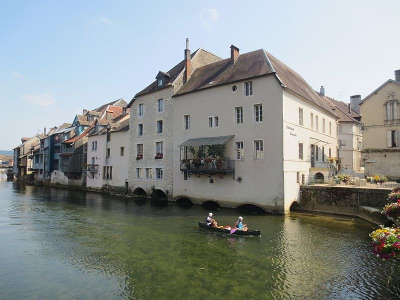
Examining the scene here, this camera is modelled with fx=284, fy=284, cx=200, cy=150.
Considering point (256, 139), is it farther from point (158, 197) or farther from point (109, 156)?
point (109, 156)

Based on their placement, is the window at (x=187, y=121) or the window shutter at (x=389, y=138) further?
the window shutter at (x=389, y=138)

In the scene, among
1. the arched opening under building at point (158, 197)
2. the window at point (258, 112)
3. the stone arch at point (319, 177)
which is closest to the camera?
the window at point (258, 112)

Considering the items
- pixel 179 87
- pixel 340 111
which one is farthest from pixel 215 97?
pixel 340 111

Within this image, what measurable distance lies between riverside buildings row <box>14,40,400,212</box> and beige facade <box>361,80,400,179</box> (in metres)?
3.55

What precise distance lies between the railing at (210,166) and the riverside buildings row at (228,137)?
0.31ft

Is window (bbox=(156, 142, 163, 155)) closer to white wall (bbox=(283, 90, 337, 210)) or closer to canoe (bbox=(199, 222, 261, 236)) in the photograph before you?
white wall (bbox=(283, 90, 337, 210))

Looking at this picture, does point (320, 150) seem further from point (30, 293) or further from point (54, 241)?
point (30, 293)

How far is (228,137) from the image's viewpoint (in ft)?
85.7

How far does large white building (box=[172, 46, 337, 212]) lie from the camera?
23750 millimetres

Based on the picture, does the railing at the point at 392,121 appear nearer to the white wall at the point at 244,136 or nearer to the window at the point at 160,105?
the white wall at the point at 244,136

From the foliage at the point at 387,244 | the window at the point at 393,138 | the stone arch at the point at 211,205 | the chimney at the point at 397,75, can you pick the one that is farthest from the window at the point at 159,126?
the foliage at the point at 387,244

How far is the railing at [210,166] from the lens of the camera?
25.8 m

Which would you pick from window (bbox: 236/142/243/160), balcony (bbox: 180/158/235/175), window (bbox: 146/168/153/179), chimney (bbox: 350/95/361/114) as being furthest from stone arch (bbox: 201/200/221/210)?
chimney (bbox: 350/95/361/114)

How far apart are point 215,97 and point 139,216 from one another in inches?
519
